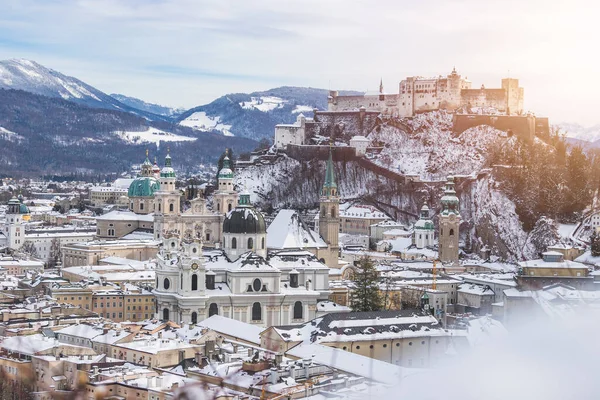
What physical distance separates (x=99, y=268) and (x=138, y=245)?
6840mm

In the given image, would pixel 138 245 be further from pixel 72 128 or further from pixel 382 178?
pixel 72 128

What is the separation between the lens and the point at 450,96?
68.4m

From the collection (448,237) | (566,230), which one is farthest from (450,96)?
(448,237)

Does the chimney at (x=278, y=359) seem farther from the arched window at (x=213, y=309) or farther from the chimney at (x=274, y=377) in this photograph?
the arched window at (x=213, y=309)

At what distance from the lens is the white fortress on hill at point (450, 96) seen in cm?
6800

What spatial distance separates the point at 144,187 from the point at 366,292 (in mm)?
24081

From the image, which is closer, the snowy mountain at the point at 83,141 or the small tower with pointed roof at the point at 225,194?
the small tower with pointed roof at the point at 225,194

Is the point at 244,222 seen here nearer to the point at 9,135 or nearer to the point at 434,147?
the point at 434,147

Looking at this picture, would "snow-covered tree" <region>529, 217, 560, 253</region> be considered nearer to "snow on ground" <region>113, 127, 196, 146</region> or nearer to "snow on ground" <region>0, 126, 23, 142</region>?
"snow on ground" <region>0, 126, 23, 142</region>

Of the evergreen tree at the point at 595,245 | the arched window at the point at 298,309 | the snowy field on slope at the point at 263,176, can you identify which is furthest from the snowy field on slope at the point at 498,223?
the arched window at the point at 298,309

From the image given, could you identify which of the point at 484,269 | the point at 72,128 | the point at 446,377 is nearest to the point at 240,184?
the point at 484,269

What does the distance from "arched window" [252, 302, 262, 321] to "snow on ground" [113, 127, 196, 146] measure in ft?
486

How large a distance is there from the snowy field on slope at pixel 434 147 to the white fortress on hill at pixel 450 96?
3.03 feet

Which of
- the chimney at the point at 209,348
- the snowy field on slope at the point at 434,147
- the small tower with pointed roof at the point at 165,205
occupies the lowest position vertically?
Result: the chimney at the point at 209,348
